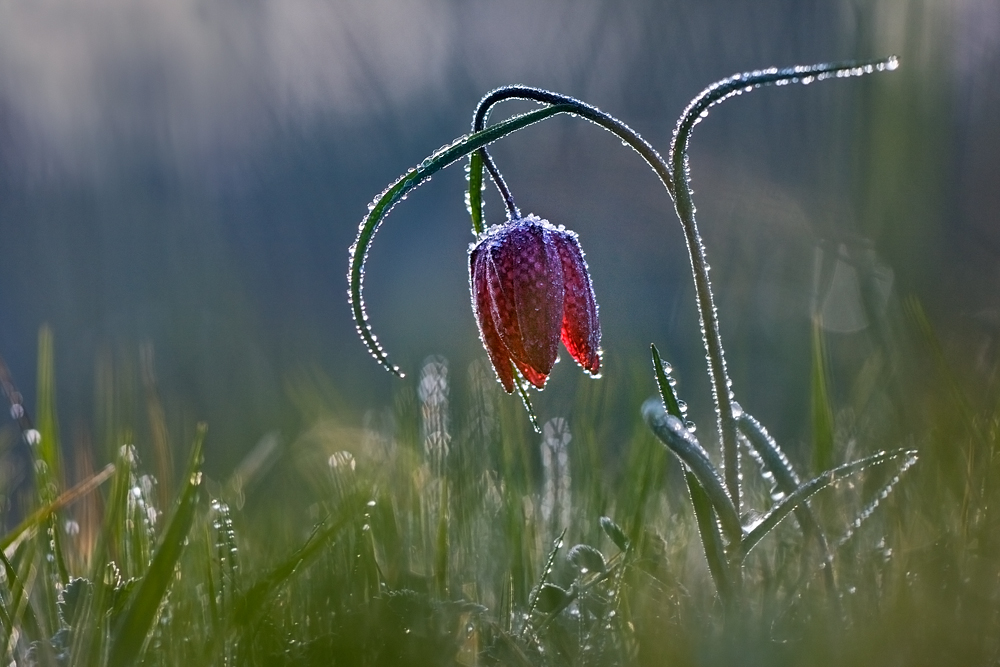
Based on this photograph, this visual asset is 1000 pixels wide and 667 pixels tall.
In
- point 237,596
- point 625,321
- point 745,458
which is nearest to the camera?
point 237,596

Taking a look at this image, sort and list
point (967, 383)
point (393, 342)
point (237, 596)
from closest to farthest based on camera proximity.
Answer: point (237, 596), point (967, 383), point (393, 342)

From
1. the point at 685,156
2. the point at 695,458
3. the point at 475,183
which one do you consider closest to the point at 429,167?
the point at 475,183

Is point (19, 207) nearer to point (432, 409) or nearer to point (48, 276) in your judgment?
point (48, 276)

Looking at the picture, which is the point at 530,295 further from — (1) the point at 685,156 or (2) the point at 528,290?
(1) the point at 685,156

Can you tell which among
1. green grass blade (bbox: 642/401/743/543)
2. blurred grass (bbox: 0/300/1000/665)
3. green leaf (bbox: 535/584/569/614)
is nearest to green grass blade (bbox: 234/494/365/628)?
blurred grass (bbox: 0/300/1000/665)

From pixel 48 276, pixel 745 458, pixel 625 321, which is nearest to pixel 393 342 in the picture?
pixel 625 321

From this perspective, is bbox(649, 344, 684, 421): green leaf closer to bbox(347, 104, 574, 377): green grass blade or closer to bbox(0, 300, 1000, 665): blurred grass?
bbox(0, 300, 1000, 665): blurred grass

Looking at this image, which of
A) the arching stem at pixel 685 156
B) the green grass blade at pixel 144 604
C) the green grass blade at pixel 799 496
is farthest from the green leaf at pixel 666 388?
the green grass blade at pixel 144 604
